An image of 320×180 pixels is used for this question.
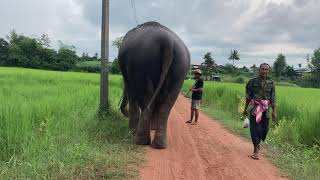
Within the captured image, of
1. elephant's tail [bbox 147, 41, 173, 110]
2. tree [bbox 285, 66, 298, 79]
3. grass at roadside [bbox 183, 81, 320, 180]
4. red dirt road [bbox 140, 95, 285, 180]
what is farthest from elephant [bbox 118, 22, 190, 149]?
tree [bbox 285, 66, 298, 79]

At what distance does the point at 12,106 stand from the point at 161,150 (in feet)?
8.48

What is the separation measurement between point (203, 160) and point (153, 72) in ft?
5.40

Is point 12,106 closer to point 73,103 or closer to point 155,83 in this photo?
point 155,83

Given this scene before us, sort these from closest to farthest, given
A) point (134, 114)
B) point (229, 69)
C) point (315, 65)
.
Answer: point (134, 114) → point (315, 65) → point (229, 69)

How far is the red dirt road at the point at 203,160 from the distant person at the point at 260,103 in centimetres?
48

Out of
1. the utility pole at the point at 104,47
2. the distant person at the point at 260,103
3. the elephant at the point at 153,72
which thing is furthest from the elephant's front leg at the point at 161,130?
the utility pole at the point at 104,47

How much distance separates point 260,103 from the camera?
856cm

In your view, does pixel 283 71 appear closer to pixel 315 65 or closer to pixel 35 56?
pixel 315 65

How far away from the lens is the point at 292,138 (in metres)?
11.0

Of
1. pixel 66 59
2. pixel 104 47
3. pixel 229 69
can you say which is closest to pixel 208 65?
pixel 229 69

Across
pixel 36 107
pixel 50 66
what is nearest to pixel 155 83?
pixel 36 107

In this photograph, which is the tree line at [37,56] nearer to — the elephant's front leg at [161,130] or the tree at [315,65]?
the tree at [315,65]

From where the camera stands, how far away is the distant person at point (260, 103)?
8.55 metres

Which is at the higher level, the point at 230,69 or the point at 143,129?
the point at 143,129
